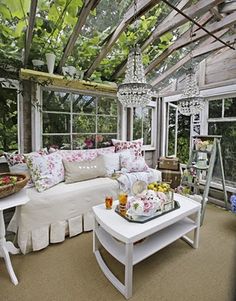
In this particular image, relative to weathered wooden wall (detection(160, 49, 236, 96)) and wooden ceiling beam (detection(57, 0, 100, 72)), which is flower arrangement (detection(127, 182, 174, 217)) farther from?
weathered wooden wall (detection(160, 49, 236, 96))

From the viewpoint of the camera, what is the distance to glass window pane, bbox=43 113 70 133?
294 cm

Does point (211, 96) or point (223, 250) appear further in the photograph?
point (211, 96)

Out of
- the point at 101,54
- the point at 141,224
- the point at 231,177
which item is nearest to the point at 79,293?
the point at 141,224

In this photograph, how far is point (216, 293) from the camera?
1.56m

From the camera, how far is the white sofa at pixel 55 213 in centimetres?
201

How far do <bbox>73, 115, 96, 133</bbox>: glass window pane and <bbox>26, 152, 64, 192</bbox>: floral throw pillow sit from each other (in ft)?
2.76

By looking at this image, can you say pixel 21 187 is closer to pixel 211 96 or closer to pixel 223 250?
pixel 223 250

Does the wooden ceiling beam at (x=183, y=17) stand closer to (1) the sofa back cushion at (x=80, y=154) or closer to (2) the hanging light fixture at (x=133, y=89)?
(2) the hanging light fixture at (x=133, y=89)

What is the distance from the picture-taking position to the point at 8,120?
265cm

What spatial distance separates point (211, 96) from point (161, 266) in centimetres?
265

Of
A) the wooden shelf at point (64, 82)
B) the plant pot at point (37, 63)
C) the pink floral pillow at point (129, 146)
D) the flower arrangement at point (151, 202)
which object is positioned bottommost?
the flower arrangement at point (151, 202)

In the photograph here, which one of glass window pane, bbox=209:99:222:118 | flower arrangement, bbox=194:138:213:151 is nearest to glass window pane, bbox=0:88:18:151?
flower arrangement, bbox=194:138:213:151

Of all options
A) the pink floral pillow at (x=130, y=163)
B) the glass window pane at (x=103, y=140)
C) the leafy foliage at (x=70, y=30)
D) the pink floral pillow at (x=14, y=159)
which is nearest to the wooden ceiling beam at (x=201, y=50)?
the leafy foliage at (x=70, y=30)

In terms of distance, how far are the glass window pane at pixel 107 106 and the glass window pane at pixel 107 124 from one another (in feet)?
0.35
